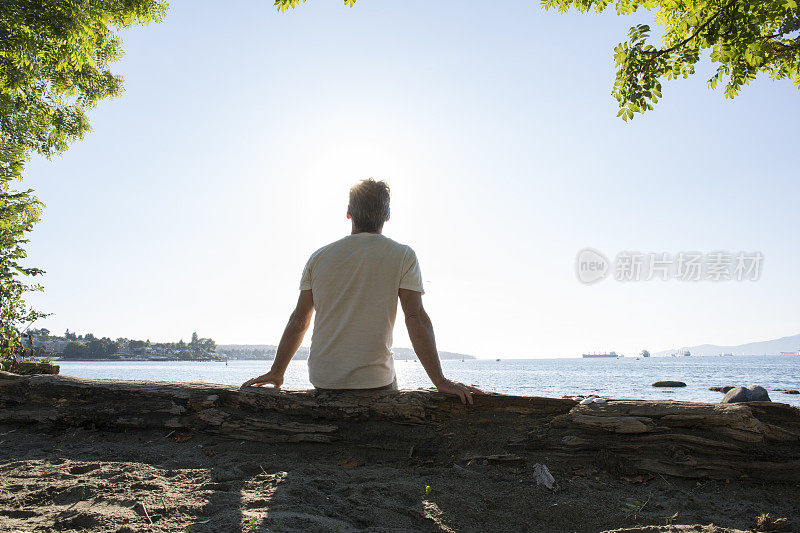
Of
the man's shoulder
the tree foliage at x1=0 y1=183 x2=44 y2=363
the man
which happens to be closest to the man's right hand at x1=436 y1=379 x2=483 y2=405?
the man

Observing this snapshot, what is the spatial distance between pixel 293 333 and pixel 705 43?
4.80 metres

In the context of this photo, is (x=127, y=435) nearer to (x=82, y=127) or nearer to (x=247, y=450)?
(x=247, y=450)

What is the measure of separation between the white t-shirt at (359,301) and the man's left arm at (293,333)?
22 centimetres

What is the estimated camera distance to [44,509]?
2529mm

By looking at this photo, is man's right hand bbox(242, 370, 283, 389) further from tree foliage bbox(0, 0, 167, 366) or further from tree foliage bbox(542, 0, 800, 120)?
tree foliage bbox(0, 0, 167, 366)

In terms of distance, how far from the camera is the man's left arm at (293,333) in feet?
13.2

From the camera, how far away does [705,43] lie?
4289 mm

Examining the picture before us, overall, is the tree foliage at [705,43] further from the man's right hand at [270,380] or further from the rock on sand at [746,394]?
the rock on sand at [746,394]

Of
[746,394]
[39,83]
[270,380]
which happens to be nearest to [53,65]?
[39,83]

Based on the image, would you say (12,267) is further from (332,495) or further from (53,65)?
(332,495)

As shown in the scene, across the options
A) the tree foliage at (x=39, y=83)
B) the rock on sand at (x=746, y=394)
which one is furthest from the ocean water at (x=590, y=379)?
the rock on sand at (x=746, y=394)

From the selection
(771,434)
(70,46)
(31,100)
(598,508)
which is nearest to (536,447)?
(598,508)

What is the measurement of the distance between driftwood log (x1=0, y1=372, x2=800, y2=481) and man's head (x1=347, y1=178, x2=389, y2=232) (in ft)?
4.94

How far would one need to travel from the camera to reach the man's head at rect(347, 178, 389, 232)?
3814 mm
